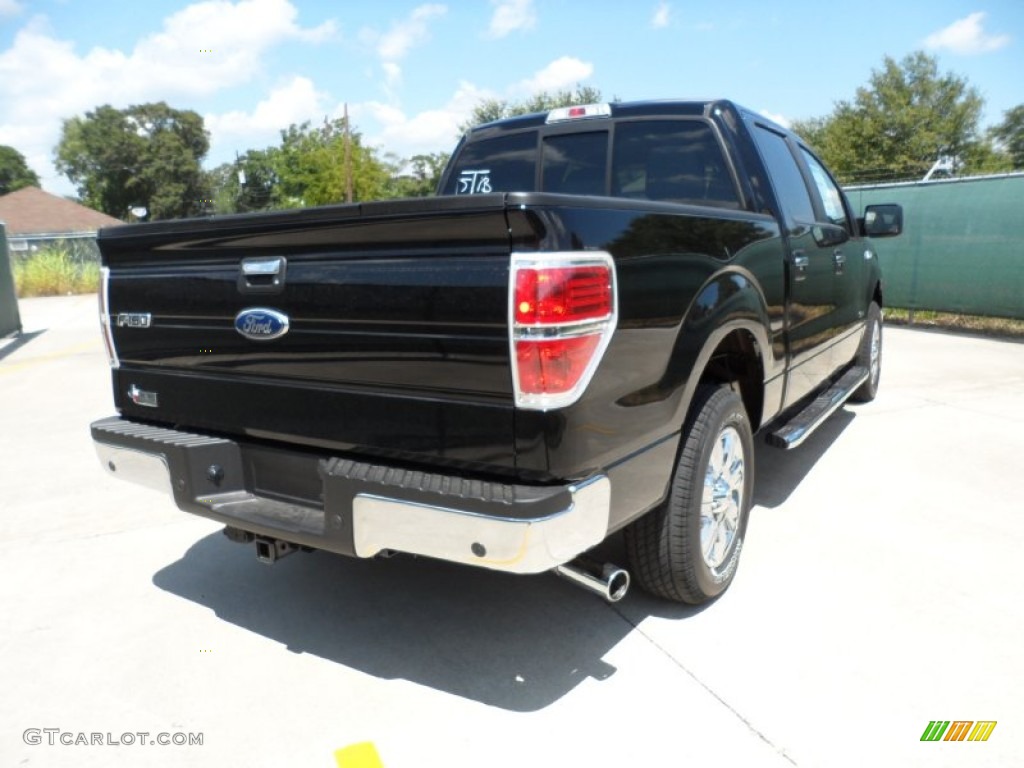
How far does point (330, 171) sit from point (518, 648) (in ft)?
151

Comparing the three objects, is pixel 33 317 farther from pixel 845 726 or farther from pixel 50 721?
pixel 845 726

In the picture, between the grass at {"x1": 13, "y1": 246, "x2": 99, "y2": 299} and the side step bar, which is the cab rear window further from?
the grass at {"x1": 13, "y1": 246, "x2": 99, "y2": 299}

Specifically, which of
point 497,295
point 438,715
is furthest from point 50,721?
point 497,295

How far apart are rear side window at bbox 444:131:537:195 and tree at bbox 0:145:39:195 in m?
102

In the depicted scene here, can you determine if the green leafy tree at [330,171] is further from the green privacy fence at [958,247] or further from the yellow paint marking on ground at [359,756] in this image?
the yellow paint marking on ground at [359,756]

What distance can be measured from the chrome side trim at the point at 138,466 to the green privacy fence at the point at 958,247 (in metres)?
10.7

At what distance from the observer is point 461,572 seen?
11.5 feet

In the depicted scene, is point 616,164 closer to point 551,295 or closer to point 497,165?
point 497,165

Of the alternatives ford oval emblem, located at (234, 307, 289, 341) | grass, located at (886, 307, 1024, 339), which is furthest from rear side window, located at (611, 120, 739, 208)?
grass, located at (886, 307, 1024, 339)

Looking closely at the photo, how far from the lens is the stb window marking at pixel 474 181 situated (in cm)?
459

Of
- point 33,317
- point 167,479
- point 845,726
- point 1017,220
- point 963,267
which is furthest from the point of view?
point 33,317

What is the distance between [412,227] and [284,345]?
2.17 ft

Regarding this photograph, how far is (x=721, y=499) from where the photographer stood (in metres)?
3.09

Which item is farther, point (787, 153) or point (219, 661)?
point (787, 153)
